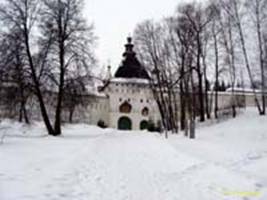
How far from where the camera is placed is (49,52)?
32500mm

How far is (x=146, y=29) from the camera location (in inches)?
1774

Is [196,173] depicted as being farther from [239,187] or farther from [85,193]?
[85,193]

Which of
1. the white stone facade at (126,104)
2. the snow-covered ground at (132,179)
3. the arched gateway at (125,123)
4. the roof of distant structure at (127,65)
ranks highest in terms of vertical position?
the roof of distant structure at (127,65)

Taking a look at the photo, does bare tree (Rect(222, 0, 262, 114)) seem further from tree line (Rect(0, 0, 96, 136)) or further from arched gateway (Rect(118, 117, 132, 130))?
arched gateway (Rect(118, 117, 132, 130))

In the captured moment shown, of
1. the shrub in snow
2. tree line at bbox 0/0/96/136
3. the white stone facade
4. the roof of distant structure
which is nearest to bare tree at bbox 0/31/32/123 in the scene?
tree line at bbox 0/0/96/136

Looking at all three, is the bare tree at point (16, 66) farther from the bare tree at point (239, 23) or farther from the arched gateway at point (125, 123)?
the arched gateway at point (125, 123)

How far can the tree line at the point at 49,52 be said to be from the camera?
3072cm

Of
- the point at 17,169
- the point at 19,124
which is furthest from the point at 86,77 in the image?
the point at 17,169

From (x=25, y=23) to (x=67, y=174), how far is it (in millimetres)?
23272

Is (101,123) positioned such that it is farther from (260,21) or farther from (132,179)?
(132,179)

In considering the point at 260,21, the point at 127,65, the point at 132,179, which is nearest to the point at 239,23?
the point at 260,21

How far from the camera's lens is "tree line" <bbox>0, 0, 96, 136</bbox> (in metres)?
30.7

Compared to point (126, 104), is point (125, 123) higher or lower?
lower

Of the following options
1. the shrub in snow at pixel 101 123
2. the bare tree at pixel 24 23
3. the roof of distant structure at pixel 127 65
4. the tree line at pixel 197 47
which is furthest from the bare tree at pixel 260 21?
the shrub in snow at pixel 101 123
